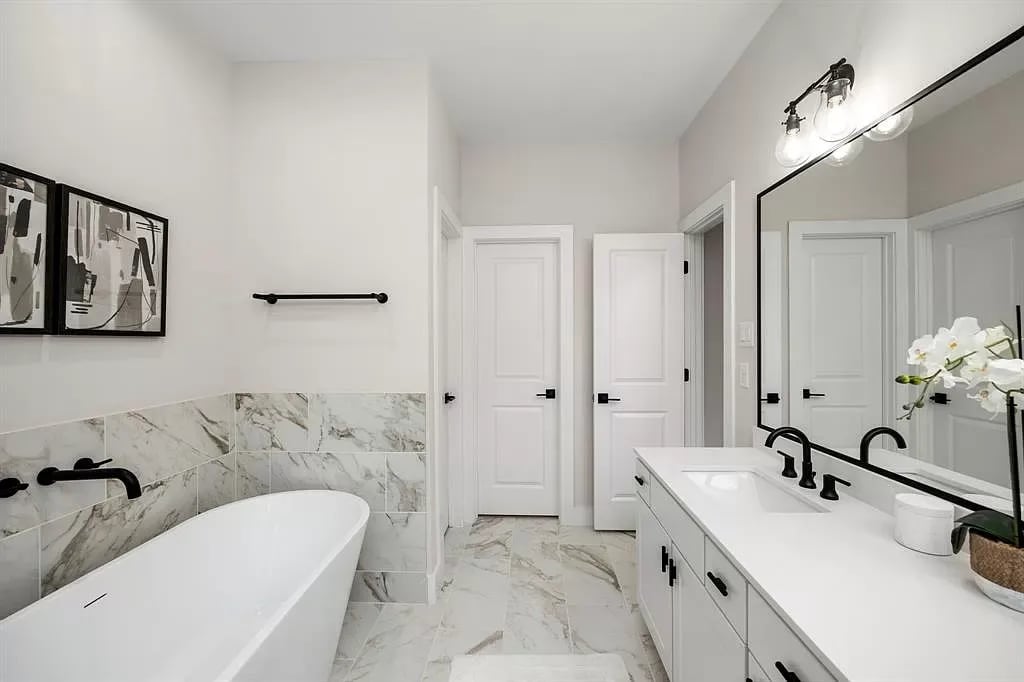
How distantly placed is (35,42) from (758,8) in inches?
101

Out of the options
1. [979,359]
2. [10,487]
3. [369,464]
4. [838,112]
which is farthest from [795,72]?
[10,487]

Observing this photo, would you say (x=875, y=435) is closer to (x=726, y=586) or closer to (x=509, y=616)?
(x=726, y=586)

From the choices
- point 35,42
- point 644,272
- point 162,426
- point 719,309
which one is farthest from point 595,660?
point 35,42

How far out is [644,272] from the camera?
3.09m

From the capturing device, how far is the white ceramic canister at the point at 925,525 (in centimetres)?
103

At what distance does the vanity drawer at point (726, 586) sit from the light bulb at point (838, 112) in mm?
1330

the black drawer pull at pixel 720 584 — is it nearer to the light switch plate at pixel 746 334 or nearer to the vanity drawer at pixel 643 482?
the vanity drawer at pixel 643 482

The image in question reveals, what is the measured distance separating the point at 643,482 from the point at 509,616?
0.94 metres

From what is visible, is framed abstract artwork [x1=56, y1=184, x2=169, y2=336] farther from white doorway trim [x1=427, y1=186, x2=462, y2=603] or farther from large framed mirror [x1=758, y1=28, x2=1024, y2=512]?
large framed mirror [x1=758, y1=28, x2=1024, y2=512]

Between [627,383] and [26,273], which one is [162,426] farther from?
[627,383]

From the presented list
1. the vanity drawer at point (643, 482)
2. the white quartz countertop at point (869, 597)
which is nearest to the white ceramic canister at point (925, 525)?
the white quartz countertop at point (869, 597)

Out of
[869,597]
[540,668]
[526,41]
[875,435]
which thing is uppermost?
[526,41]

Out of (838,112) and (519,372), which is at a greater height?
(838,112)

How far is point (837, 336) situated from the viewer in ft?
4.95
